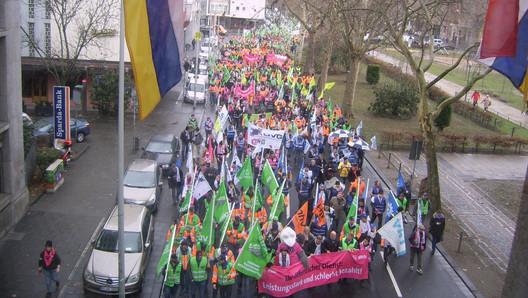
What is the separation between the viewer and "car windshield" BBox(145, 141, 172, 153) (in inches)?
856

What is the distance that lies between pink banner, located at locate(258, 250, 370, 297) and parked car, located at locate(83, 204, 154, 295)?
3051 millimetres

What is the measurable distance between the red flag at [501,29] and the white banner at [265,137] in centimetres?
1100

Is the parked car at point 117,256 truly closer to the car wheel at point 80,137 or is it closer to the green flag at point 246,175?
the green flag at point 246,175

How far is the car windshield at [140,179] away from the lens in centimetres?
1777

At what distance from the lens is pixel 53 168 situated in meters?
18.8

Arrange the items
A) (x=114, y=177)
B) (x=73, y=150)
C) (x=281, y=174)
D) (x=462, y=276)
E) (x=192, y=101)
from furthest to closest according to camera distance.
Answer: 1. (x=192, y=101)
2. (x=73, y=150)
3. (x=114, y=177)
4. (x=281, y=174)
5. (x=462, y=276)

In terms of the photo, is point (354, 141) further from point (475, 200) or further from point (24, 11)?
point (24, 11)

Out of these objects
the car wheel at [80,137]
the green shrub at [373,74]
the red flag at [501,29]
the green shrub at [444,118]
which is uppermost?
the red flag at [501,29]

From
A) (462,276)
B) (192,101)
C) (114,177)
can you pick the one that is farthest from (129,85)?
(462,276)

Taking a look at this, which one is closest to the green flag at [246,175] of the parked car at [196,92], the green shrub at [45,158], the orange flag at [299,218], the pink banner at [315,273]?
the orange flag at [299,218]

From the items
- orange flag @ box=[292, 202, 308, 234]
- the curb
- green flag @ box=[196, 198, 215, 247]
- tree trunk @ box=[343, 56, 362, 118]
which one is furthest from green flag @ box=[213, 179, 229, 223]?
tree trunk @ box=[343, 56, 362, 118]

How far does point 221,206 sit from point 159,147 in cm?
812

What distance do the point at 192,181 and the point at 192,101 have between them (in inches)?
813

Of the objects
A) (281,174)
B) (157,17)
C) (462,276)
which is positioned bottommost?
(462,276)
